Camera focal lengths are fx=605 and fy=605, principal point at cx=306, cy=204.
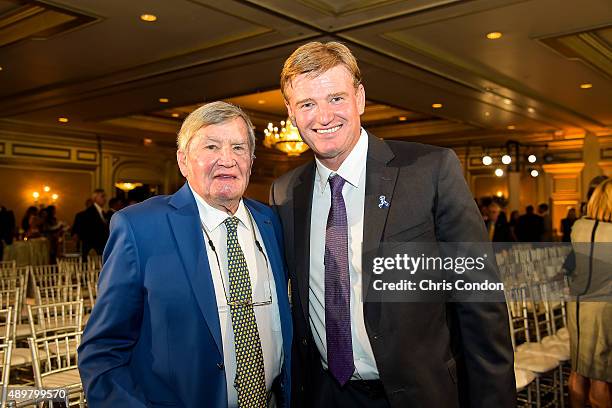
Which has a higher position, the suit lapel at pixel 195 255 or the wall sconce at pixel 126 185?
the wall sconce at pixel 126 185

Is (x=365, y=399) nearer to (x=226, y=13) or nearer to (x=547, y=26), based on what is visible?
(x=226, y=13)

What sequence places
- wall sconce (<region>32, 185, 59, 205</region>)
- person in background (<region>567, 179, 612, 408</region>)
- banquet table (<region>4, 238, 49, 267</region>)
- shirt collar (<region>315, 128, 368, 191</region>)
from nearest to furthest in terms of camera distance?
shirt collar (<region>315, 128, 368, 191</region>) → person in background (<region>567, 179, 612, 408</region>) → banquet table (<region>4, 238, 49, 267</region>) → wall sconce (<region>32, 185, 59, 205</region>)

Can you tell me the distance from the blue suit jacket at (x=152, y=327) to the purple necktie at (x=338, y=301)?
0.30m

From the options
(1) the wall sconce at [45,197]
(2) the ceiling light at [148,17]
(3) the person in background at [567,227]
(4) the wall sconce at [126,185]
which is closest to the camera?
(2) the ceiling light at [148,17]

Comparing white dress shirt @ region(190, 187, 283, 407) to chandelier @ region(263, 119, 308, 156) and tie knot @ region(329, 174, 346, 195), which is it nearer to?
tie knot @ region(329, 174, 346, 195)

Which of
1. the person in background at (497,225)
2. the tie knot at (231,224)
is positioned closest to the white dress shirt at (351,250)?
the tie knot at (231,224)

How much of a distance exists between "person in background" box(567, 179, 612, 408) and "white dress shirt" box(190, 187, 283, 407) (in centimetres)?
204

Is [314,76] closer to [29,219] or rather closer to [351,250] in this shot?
[351,250]

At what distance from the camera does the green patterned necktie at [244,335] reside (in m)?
1.51

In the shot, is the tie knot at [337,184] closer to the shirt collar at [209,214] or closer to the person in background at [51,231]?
the shirt collar at [209,214]

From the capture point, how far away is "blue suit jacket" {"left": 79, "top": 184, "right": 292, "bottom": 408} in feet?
4.63

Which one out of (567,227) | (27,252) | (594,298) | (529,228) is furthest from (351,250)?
(529,228)

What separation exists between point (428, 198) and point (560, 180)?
44.0 feet

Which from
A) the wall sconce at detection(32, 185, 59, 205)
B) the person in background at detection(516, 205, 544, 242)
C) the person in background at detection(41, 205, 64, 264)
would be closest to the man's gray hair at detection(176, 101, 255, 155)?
the person in background at detection(516, 205, 544, 242)
